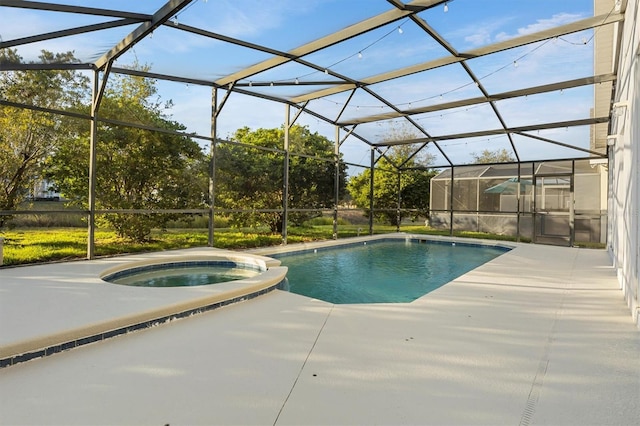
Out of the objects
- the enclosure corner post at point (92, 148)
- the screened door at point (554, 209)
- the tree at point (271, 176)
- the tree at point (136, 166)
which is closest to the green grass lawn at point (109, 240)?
the tree at point (136, 166)

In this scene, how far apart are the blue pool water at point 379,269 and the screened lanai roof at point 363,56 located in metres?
3.86

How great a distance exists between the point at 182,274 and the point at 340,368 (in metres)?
4.52

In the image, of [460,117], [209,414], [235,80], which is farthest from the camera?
[460,117]

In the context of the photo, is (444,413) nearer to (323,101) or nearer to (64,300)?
(64,300)

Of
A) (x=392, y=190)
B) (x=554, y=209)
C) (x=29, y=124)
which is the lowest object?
(x=554, y=209)

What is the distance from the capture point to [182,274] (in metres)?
6.15

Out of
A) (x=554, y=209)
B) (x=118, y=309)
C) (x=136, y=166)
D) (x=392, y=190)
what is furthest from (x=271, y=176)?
(x=554, y=209)

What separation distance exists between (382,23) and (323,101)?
411 centimetres

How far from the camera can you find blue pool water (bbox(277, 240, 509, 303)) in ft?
18.2

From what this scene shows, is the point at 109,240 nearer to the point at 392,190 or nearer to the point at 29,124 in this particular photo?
the point at 29,124

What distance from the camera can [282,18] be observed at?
198 inches

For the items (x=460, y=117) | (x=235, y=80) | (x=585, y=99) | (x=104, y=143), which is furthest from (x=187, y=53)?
(x=585, y=99)

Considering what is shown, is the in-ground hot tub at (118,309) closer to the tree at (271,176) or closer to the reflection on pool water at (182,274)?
the reflection on pool water at (182,274)

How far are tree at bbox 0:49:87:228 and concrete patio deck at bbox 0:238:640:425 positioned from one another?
271 centimetres
